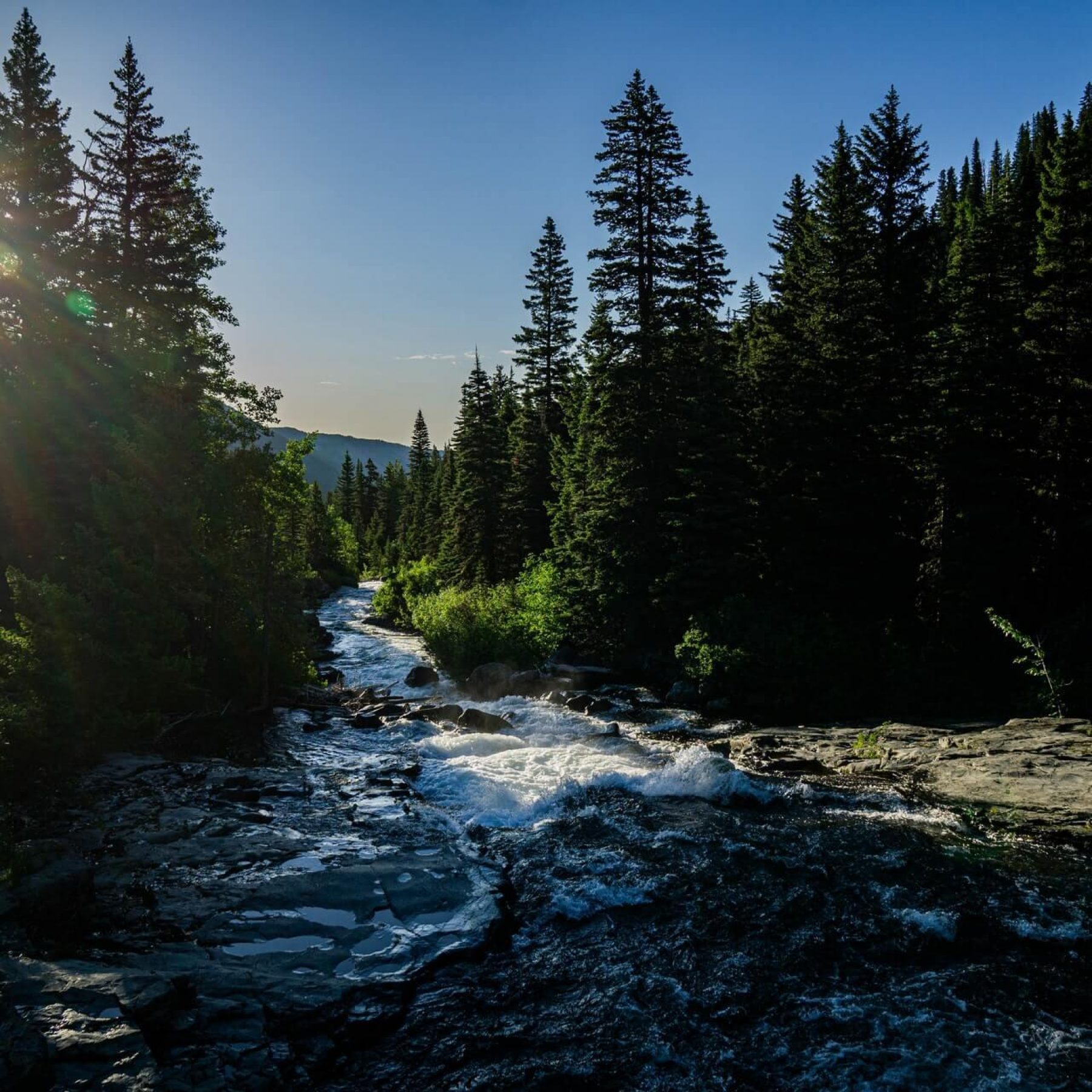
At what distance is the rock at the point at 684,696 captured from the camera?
65.1ft

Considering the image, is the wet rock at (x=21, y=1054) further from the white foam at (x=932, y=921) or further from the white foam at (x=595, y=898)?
the white foam at (x=932, y=921)

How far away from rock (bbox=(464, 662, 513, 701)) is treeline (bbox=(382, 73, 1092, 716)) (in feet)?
11.1

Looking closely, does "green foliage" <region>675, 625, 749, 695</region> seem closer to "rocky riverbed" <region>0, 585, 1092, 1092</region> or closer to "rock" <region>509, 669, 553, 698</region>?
"rock" <region>509, 669, 553, 698</region>

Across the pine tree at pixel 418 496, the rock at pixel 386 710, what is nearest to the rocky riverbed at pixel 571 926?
the rock at pixel 386 710

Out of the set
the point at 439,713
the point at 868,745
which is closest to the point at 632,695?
the point at 439,713

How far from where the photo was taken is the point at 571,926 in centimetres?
796

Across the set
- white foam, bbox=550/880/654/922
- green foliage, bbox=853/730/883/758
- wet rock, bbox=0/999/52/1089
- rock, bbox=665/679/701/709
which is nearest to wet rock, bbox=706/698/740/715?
rock, bbox=665/679/701/709

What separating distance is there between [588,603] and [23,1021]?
2142 cm

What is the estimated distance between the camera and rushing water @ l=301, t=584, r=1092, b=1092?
5.69 m

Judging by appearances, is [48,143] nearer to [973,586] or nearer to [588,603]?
[588,603]

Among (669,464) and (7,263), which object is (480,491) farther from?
(7,263)

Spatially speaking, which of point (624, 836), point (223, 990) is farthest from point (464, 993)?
point (624, 836)

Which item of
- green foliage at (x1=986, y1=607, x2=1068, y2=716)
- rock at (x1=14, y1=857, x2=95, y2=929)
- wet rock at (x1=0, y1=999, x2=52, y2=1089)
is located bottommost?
rock at (x1=14, y1=857, x2=95, y2=929)

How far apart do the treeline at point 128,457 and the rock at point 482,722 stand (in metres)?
5.89
